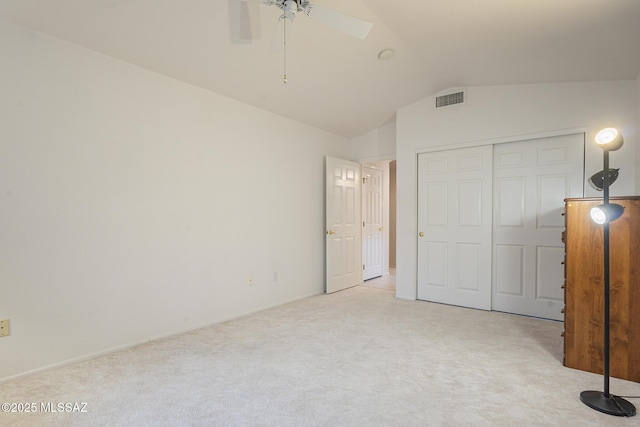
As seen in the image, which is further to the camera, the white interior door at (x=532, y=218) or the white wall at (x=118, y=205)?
the white interior door at (x=532, y=218)

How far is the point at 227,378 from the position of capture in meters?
2.38

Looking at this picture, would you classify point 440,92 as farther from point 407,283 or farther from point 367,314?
point 367,314

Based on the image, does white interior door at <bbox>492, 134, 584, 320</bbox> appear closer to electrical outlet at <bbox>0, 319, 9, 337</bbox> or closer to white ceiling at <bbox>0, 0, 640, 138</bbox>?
white ceiling at <bbox>0, 0, 640, 138</bbox>

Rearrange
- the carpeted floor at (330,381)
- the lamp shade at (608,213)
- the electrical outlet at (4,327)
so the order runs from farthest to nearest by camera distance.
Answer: the electrical outlet at (4,327) → the lamp shade at (608,213) → the carpeted floor at (330,381)

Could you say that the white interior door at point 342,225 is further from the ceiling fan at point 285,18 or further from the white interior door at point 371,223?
the ceiling fan at point 285,18

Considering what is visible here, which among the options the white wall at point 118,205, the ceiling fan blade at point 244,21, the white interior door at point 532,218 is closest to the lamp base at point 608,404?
the white interior door at point 532,218

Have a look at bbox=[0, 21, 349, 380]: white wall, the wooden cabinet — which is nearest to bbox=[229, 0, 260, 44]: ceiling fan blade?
bbox=[0, 21, 349, 380]: white wall

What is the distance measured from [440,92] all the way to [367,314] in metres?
2.94

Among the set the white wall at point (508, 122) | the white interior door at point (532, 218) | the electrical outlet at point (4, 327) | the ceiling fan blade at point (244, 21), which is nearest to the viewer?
the electrical outlet at point (4, 327)

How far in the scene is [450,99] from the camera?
14.1ft

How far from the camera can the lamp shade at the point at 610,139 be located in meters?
2.02

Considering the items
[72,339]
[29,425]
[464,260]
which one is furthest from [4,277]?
[464,260]

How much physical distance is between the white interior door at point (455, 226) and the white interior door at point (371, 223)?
1.37 m

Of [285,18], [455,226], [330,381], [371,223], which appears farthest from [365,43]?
[371,223]
